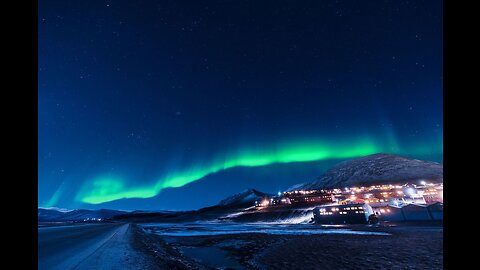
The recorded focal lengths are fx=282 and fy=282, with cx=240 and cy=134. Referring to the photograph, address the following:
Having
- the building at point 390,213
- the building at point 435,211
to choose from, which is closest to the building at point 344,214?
the building at point 390,213

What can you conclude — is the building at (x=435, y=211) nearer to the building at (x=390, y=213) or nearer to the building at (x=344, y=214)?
the building at (x=390, y=213)

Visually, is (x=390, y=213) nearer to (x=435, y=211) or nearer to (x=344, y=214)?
(x=435, y=211)

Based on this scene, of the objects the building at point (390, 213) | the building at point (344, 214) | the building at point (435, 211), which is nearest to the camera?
the building at point (435, 211)

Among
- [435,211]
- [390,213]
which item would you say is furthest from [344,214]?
[435,211]

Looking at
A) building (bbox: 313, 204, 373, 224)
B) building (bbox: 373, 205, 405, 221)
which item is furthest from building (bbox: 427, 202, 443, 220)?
building (bbox: 313, 204, 373, 224)

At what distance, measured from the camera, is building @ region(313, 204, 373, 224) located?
290ft

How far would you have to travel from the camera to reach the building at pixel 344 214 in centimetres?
8825

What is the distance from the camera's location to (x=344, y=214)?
9238 centimetres

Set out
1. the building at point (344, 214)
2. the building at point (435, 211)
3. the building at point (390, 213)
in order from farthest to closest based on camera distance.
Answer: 1. the building at point (390, 213)
2. the building at point (344, 214)
3. the building at point (435, 211)

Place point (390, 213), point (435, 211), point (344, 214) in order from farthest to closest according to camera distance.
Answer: point (390, 213)
point (344, 214)
point (435, 211)

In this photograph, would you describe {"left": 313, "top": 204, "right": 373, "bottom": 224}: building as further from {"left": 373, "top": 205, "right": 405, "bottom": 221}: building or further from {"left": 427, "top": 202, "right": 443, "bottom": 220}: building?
{"left": 427, "top": 202, "right": 443, "bottom": 220}: building
